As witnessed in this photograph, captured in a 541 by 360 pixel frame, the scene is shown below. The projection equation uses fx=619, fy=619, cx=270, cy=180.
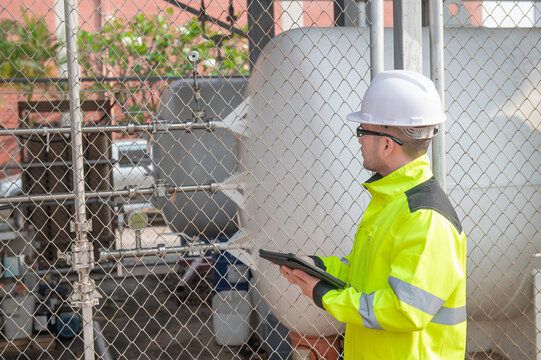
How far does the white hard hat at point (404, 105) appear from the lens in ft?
6.48

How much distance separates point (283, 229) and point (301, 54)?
0.90 m

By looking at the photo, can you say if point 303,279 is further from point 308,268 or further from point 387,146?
point 387,146

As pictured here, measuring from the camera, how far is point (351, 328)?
210 cm

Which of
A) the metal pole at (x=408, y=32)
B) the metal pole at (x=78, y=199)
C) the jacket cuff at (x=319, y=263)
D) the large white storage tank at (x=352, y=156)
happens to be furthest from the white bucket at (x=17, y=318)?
the metal pole at (x=408, y=32)

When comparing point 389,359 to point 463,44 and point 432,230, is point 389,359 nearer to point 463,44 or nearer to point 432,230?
point 432,230

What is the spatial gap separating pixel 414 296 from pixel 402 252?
13 cm

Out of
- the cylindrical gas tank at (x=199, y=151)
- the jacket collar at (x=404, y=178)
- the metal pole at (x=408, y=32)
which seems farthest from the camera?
the cylindrical gas tank at (x=199, y=151)

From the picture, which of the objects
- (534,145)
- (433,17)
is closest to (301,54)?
(433,17)

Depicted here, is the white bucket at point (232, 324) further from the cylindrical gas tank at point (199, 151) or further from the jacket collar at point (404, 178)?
the jacket collar at point (404, 178)

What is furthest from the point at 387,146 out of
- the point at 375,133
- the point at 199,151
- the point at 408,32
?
the point at 199,151

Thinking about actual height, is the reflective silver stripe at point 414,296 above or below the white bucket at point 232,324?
above

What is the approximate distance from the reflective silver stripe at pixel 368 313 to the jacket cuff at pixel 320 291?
141mm

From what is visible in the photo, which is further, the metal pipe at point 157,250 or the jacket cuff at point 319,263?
the metal pipe at point 157,250

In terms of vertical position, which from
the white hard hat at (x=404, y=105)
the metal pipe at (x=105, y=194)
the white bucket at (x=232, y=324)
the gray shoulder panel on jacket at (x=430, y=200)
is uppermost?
the white hard hat at (x=404, y=105)
